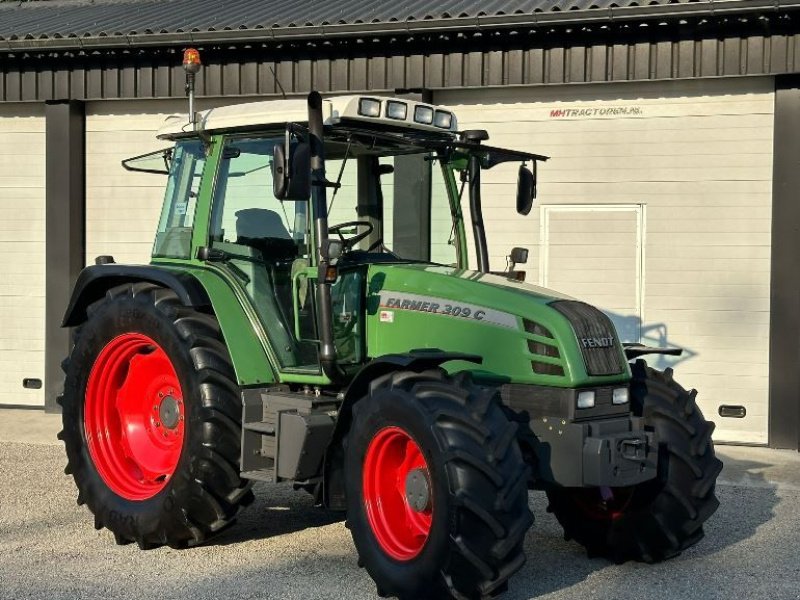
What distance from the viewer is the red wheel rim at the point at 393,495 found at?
217 inches

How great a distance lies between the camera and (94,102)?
12.2m

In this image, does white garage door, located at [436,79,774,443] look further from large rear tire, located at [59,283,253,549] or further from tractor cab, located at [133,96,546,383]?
large rear tire, located at [59,283,253,549]

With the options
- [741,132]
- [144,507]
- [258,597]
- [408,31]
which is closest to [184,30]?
[408,31]

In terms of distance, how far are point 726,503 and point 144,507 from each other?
3802mm

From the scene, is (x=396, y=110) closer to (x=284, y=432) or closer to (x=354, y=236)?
(x=354, y=236)

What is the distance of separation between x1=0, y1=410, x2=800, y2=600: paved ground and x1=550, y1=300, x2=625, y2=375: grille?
107 cm

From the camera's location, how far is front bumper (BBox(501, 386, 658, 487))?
17.7 ft

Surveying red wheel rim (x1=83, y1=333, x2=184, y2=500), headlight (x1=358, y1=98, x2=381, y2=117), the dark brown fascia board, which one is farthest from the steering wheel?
the dark brown fascia board

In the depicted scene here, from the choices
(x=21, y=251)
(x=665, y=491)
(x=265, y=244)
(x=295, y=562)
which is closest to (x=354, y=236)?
(x=265, y=244)

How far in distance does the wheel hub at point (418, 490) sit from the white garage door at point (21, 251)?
7.77 meters

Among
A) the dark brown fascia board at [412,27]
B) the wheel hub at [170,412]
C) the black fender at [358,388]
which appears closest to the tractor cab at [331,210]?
the black fender at [358,388]

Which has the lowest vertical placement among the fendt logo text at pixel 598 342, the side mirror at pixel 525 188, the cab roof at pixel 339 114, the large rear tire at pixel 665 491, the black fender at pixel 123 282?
the large rear tire at pixel 665 491

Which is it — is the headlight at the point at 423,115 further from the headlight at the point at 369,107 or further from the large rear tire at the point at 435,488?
the large rear tire at the point at 435,488

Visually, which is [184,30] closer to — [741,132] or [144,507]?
[741,132]
